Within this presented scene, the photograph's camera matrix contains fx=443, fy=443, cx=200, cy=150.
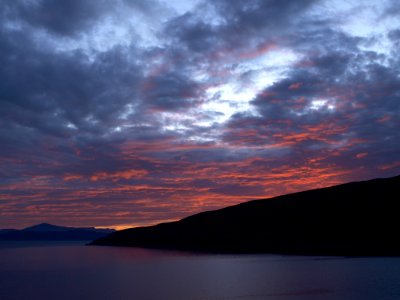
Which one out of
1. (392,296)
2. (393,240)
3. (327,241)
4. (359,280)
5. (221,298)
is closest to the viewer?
(392,296)

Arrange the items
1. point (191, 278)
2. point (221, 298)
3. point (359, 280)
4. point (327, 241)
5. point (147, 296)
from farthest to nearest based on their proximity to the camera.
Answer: point (327, 241) < point (191, 278) < point (359, 280) < point (147, 296) < point (221, 298)

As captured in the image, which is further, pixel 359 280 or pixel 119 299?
pixel 359 280

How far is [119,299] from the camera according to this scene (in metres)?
66.9

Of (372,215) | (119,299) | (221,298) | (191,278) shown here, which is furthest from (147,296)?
(372,215)

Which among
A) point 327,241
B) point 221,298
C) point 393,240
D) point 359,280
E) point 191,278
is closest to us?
point 221,298

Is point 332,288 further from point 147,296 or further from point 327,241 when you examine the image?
point 327,241

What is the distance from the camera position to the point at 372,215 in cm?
19875

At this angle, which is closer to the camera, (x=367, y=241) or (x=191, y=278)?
(x=191, y=278)

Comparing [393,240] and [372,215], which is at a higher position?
[372,215]

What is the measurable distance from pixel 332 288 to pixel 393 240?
372 ft

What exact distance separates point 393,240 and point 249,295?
12490 centimetres

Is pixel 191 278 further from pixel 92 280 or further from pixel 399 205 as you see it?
pixel 399 205

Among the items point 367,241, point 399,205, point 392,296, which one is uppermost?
point 399,205

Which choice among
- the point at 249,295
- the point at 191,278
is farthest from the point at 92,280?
the point at 249,295
